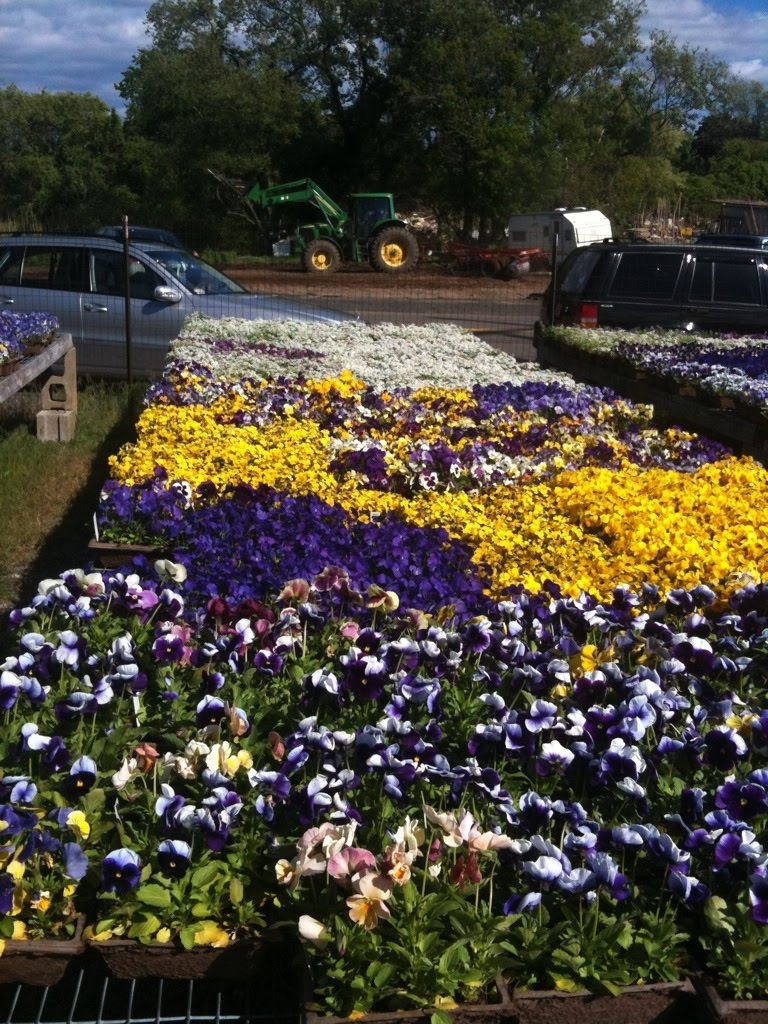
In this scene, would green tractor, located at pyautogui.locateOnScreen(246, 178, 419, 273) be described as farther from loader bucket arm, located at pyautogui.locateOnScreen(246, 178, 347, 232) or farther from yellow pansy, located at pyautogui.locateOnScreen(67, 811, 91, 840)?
yellow pansy, located at pyautogui.locateOnScreen(67, 811, 91, 840)

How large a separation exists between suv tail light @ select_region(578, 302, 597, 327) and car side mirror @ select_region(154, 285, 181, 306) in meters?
4.63

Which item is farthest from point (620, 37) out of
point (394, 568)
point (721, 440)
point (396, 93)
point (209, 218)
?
point (394, 568)

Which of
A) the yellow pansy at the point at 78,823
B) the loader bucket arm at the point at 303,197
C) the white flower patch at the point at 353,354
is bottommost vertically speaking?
the yellow pansy at the point at 78,823

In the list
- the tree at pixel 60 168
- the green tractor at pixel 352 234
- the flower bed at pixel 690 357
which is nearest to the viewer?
the flower bed at pixel 690 357

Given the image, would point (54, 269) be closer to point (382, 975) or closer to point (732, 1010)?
point (382, 975)

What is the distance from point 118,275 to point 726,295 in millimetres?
6992

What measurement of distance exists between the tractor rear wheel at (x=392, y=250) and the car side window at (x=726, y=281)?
1835cm

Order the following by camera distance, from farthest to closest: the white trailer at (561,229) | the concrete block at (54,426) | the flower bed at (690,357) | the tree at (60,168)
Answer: the tree at (60,168), the white trailer at (561,229), the concrete block at (54,426), the flower bed at (690,357)

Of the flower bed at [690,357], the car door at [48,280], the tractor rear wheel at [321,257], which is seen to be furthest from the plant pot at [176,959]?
the tractor rear wheel at [321,257]

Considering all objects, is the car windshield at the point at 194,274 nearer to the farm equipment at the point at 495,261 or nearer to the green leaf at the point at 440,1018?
the green leaf at the point at 440,1018

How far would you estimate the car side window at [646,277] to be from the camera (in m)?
13.4

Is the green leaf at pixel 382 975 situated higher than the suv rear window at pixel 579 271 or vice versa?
the suv rear window at pixel 579 271

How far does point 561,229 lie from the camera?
33500mm

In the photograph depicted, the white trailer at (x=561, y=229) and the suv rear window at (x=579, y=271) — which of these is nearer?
the suv rear window at (x=579, y=271)
